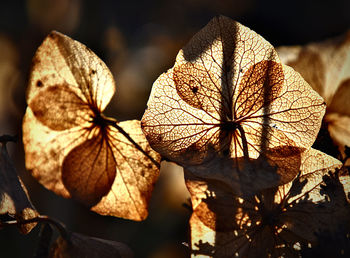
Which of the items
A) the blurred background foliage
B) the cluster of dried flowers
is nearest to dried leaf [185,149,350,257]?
the cluster of dried flowers

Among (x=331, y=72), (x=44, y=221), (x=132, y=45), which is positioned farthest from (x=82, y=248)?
(x=132, y=45)

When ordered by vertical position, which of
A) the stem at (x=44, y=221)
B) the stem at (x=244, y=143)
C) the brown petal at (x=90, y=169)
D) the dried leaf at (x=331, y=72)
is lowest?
the stem at (x=44, y=221)

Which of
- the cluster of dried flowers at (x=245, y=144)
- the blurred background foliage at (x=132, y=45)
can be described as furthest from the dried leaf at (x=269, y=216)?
the blurred background foliage at (x=132, y=45)

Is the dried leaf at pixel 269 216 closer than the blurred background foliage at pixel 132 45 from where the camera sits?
Yes

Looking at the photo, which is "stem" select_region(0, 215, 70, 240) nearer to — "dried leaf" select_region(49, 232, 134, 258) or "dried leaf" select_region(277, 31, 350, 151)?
"dried leaf" select_region(49, 232, 134, 258)

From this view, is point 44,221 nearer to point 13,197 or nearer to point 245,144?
point 13,197

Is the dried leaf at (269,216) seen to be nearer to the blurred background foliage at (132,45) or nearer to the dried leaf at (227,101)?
the dried leaf at (227,101)

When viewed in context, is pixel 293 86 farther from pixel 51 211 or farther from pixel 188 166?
pixel 51 211
